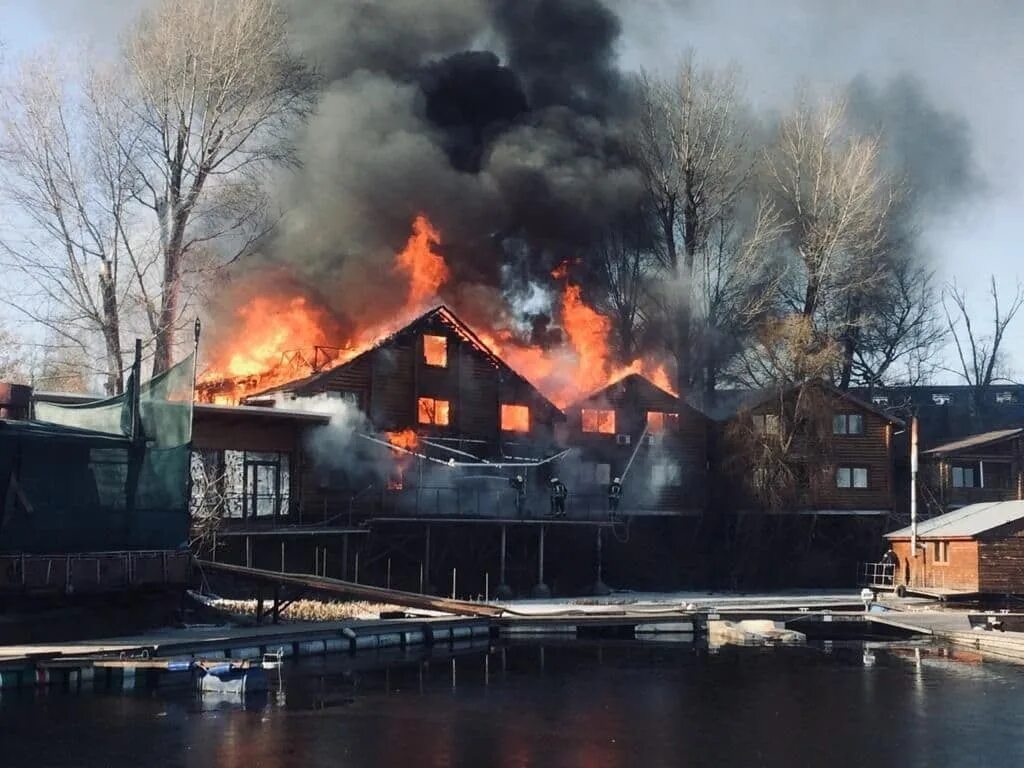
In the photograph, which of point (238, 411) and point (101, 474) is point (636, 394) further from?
point (101, 474)

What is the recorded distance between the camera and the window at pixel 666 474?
194ft

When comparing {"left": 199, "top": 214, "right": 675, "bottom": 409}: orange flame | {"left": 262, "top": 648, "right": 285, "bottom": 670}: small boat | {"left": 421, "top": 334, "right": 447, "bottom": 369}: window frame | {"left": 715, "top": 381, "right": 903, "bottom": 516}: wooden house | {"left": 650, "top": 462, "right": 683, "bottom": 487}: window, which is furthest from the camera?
{"left": 650, "top": 462, "right": 683, "bottom": 487}: window

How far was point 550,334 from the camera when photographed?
213ft

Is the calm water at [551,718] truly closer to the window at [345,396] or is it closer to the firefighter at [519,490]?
the window at [345,396]

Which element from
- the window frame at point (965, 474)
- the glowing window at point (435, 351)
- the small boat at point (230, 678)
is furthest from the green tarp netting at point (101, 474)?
the window frame at point (965, 474)

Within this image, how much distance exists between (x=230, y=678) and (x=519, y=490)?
1016 inches

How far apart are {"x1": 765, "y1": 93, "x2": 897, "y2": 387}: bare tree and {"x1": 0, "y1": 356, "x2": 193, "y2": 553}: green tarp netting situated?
1649 inches

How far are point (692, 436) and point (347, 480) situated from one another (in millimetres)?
19566

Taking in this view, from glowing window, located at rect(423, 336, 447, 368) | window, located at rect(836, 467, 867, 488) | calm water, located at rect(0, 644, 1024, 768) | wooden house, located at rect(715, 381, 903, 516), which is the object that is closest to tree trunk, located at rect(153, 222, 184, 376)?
glowing window, located at rect(423, 336, 447, 368)

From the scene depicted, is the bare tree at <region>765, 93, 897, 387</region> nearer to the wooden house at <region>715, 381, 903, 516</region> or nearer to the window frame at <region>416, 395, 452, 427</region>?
the wooden house at <region>715, 381, 903, 516</region>

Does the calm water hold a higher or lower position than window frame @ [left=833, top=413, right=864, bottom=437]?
lower

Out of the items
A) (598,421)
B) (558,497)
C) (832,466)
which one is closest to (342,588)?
(558,497)

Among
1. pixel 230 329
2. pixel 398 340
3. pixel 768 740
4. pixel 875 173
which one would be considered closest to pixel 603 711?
pixel 768 740

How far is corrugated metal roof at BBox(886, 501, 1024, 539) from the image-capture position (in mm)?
49594
